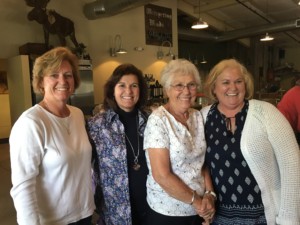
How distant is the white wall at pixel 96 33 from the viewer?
5.07 metres

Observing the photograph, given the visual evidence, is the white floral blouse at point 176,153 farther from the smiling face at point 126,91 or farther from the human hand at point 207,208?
the smiling face at point 126,91

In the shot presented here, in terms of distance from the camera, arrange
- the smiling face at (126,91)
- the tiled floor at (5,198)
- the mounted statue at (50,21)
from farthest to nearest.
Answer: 1. the mounted statue at (50,21)
2. the tiled floor at (5,198)
3. the smiling face at (126,91)

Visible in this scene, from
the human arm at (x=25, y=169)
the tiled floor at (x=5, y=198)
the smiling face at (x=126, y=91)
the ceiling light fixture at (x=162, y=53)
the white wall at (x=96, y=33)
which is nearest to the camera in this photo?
the human arm at (x=25, y=169)

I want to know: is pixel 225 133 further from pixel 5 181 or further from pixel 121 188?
pixel 5 181

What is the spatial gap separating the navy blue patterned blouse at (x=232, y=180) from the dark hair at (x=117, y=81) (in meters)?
0.48

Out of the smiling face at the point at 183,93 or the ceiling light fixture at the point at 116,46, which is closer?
the smiling face at the point at 183,93

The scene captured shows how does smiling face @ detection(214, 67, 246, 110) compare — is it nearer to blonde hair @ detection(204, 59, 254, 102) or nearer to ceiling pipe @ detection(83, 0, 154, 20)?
blonde hair @ detection(204, 59, 254, 102)

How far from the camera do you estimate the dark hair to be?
1577 mm

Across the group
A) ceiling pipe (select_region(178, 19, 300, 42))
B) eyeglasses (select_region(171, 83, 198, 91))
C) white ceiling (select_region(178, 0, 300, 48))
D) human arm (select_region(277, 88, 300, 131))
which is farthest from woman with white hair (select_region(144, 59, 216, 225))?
ceiling pipe (select_region(178, 19, 300, 42))

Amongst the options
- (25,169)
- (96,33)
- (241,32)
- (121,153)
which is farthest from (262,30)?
(25,169)

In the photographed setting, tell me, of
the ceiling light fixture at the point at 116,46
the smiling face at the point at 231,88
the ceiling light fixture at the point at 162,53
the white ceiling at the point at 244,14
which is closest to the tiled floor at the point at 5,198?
the smiling face at the point at 231,88

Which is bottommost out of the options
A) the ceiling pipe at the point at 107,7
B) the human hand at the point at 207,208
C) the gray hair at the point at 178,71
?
the human hand at the point at 207,208

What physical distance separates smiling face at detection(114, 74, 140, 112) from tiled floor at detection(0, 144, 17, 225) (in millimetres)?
2007

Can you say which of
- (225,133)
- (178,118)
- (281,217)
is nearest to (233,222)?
(281,217)
